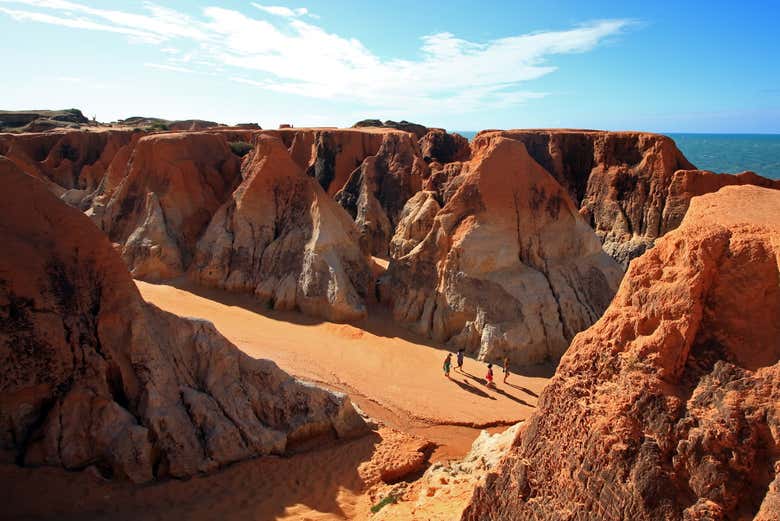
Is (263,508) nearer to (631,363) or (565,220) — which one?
(631,363)

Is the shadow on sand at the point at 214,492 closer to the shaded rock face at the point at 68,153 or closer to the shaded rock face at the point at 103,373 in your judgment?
the shaded rock face at the point at 103,373

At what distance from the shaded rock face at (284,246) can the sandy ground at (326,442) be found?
2.07 ft

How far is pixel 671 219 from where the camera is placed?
918 inches

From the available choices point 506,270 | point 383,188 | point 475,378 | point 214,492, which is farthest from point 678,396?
point 383,188

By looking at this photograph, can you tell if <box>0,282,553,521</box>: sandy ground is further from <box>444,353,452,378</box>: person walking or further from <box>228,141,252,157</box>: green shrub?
<box>228,141,252,157</box>: green shrub

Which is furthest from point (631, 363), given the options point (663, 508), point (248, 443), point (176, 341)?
point (176, 341)

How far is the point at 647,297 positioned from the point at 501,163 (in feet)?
38.1

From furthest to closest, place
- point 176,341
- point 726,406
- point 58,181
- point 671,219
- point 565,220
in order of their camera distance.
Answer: point 58,181
point 671,219
point 565,220
point 176,341
point 726,406

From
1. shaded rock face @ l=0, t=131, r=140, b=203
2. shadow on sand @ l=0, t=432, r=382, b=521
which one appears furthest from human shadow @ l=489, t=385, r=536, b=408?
shaded rock face @ l=0, t=131, r=140, b=203

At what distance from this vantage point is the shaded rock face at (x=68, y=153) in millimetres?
32812

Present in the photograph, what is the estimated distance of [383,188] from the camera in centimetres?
2897

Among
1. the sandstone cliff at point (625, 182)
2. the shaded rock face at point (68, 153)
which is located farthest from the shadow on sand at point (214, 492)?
the shaded rock face at point (68, 153)

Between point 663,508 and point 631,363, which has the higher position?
point 631,363

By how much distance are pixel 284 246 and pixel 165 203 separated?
605 cm
